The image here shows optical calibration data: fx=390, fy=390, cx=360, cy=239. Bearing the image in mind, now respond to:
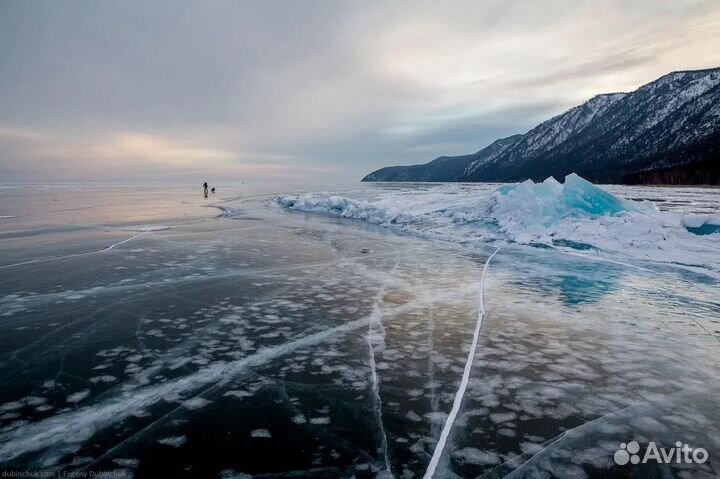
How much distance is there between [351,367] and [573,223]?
45.4 ft

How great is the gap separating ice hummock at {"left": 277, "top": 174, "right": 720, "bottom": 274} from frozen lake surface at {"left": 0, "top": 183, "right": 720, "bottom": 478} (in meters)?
1.64

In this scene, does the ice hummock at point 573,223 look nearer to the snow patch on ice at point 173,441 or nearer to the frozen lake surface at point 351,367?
the frozen lake surface at point 351,367

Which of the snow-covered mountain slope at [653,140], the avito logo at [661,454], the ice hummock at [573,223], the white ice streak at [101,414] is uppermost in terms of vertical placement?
the snow-covered mountain slope at [653,140]

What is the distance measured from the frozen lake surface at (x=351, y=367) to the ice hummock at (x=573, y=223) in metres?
1.64

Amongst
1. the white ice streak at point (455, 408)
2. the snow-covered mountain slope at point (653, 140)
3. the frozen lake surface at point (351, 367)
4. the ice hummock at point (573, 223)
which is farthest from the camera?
the snow-covered mountain slope at point (653, 140)

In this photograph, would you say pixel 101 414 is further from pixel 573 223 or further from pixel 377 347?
pixel 573 223

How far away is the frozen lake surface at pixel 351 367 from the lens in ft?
9.24

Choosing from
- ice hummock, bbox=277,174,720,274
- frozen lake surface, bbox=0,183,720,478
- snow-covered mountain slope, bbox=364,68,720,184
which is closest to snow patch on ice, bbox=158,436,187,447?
frozen lake surface, bbox=0,183,720,478

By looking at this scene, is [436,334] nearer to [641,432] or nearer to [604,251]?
[641,432]

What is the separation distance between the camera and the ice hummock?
11750mm

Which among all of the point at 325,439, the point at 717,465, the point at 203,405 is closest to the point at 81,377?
the point at 203,405

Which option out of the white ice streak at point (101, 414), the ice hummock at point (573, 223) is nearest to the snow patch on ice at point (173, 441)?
the white ice streak at point (101, 414)

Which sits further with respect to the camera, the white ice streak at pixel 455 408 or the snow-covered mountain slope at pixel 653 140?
the snow-covered mountain slope at pixel 653 140

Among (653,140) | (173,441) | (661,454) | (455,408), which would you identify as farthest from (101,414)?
(653,140)
